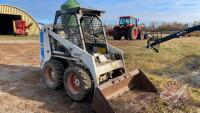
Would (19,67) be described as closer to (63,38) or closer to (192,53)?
(63,38)

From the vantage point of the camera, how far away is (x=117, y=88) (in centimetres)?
688

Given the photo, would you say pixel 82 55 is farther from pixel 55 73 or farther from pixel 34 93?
pixel 34 93

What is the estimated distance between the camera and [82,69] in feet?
22.2

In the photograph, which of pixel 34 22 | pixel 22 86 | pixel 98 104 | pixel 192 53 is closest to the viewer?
pixel 98 104

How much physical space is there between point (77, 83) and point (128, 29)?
17.1 meters

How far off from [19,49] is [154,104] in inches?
474

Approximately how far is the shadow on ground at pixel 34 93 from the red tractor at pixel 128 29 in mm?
13941

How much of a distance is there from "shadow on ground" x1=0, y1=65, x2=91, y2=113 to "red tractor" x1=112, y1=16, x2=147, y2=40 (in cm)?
1394

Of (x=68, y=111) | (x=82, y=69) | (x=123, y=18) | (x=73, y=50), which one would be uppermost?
(x=123, y=18)

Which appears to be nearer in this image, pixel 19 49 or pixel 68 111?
pixel 68 111

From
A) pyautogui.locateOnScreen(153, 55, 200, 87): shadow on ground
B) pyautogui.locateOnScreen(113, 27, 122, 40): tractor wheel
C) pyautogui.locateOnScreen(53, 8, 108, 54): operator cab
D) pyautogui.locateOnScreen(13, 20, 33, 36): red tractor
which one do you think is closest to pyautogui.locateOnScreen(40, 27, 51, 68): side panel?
pyautogui.locateOnScreen(53, 8, 108, 54): operator cab

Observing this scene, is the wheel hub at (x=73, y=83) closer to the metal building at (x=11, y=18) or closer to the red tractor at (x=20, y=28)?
the red tractor at (x=20, y=28)

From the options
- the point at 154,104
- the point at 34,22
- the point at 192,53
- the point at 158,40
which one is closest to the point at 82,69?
the point at 154,104

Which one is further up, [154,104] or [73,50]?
[73,50]
